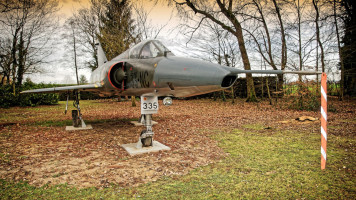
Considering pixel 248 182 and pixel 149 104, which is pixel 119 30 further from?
pixel 248 182

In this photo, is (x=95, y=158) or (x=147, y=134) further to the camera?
(x=147, y=134)

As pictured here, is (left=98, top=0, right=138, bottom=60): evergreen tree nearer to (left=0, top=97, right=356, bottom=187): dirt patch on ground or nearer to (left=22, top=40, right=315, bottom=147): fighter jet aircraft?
(left=0, top=97, right=356, bottom=187): dirt patch on ground

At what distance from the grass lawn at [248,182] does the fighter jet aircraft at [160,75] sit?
1.71m

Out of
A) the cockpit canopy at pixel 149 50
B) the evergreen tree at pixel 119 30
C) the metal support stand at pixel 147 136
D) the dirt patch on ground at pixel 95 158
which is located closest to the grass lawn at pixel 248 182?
the dirt patch on ground at pixel 95 158

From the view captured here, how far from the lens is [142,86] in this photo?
17.8 ft

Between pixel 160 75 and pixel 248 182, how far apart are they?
2.80 meters

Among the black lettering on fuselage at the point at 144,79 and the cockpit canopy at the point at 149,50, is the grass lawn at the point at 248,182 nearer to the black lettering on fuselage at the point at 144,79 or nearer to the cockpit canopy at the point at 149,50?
the black lettering on fuselage at the point at 144,79

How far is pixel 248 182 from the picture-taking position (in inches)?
144

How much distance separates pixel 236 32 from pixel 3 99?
2287 cm

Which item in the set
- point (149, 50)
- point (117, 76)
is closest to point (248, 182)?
point (149, 50)

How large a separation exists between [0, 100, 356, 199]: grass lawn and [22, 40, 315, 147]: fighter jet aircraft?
171 centimetres

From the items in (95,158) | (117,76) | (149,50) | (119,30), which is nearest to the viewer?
(95,158)

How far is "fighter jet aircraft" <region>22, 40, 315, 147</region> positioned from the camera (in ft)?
13.4

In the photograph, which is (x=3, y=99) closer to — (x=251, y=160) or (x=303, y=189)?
(x=251, y=160)
